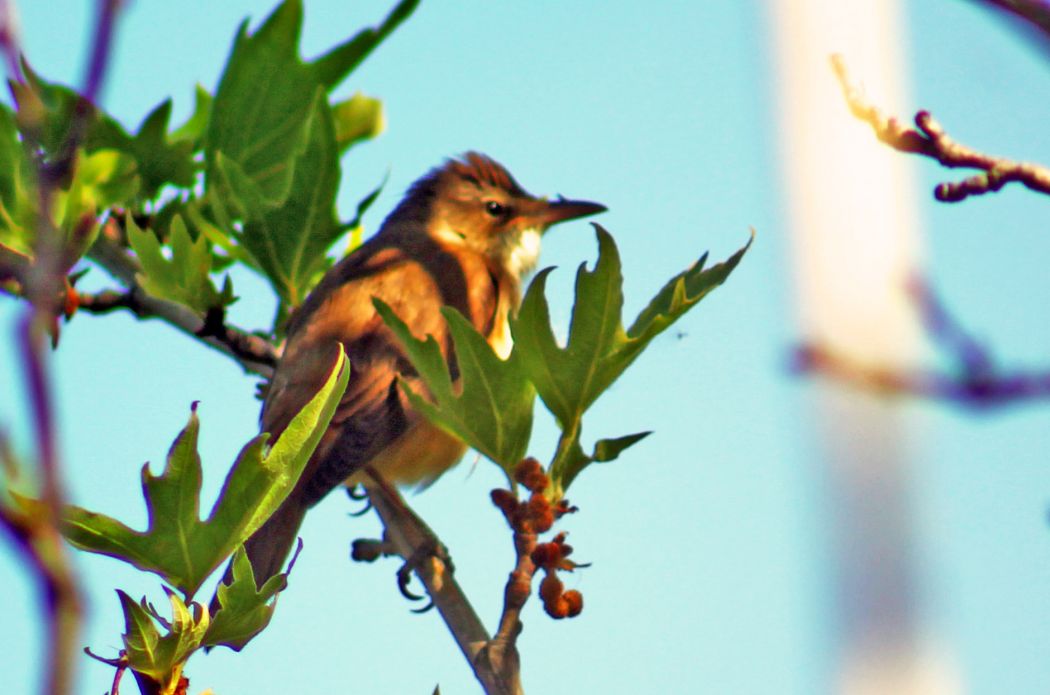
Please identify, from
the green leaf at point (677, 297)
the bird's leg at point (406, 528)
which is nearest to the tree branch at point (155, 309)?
the bird's leg at point (406, 528)

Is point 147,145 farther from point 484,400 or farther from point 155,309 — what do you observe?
point 484,400

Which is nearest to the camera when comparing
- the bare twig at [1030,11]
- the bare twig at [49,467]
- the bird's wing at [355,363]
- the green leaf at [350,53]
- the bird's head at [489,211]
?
the bare twig at [49,467]

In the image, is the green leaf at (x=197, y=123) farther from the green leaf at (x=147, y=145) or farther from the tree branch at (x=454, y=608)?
the tree branch at (x=454, y=608)

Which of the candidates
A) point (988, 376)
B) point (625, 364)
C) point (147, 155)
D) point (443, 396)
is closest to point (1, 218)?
point (147, 155)

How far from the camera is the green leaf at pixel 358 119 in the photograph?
3.93 m

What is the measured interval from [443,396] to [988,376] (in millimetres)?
1389

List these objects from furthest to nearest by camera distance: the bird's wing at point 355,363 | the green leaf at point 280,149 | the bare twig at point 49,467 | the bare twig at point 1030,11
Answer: the bird's wing at point 355,363 → the green leaf at point 280,149 → the bare twig at point 1030,11 → the bare twig at point 49,467

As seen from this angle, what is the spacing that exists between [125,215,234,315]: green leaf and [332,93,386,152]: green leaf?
0.82 m

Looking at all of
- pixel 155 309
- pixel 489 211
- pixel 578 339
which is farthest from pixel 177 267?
pixel 489 211

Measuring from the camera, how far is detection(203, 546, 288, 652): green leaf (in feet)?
6.97

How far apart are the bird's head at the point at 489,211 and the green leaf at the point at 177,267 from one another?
2513mm

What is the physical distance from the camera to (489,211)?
237 inches

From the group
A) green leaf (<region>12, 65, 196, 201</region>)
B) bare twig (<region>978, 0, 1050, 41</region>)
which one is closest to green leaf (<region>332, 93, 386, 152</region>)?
green leaf (<region>12, 65, 196, 201</region>)

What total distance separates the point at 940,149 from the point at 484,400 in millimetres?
1089
